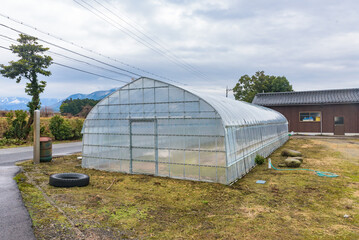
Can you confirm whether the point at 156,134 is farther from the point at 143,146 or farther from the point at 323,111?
the point at 323,111

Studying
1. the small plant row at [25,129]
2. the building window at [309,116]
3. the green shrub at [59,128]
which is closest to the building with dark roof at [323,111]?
the building window at [309,116]

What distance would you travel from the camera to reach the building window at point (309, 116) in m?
34.9

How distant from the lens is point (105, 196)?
28.9 feet

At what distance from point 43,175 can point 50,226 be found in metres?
6.80

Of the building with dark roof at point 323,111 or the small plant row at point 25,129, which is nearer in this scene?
the small plant row at point 25,129

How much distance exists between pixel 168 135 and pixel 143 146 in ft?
5.04

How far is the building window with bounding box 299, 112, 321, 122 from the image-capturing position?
34.9 meters

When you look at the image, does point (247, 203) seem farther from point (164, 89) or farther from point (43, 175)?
point (43, 175)

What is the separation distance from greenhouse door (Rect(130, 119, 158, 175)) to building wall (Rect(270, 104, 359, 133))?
98.8ft

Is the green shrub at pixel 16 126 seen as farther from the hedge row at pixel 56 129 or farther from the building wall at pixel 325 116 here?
the building wall at pixel 325 116

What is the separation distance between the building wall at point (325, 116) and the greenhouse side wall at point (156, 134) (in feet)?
97.9

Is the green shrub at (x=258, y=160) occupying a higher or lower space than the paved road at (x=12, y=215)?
higher

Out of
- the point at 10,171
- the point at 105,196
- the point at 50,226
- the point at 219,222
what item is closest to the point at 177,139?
the point at 105,196

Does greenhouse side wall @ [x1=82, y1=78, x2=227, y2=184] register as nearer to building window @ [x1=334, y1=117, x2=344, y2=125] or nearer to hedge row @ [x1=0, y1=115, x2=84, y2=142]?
hedge row @ [x1=0, y1=115, x2=84, y2=142]
